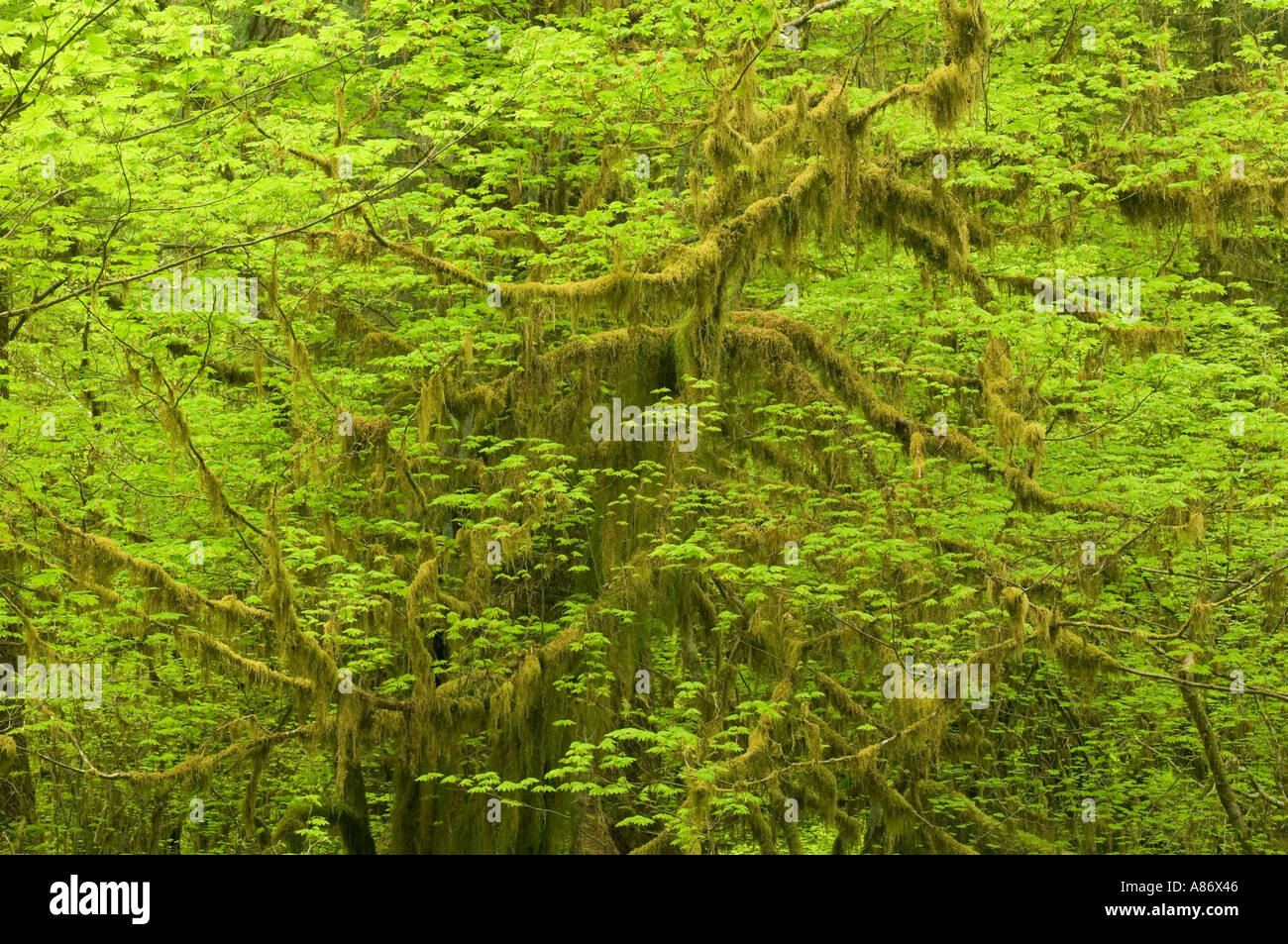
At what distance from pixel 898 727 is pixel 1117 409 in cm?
414

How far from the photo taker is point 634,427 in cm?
1152

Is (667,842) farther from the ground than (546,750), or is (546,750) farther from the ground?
(546,750)

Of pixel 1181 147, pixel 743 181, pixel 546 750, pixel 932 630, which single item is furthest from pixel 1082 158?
pixel 546 750

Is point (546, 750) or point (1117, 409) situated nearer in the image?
point (546, 750)

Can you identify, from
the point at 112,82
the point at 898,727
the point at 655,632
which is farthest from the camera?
the point at 655,632

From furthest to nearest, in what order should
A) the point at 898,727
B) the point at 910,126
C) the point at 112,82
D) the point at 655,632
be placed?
the point at 910,126, the point at 655,632, the point at 898,727, the point at 112,82

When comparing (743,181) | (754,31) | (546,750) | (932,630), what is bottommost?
(546,750)

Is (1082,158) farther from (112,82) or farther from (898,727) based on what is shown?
(112,82)

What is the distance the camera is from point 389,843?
11664mm

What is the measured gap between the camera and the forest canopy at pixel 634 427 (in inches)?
412

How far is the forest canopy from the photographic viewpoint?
10469 mm

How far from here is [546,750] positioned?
37.2 feet

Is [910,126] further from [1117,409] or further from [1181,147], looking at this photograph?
[1117,409]

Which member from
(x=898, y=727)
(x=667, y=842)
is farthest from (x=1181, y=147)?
(x=667, y=842)
